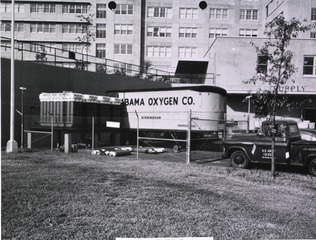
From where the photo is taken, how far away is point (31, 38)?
56.8m

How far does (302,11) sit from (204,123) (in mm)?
24156

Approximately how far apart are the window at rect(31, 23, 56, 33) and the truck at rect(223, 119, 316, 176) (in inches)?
2052

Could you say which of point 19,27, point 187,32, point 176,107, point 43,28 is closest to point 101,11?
point 43,28

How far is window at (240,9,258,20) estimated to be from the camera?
54.8 metres

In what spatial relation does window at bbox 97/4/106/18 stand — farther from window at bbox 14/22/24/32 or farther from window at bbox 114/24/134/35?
window at bbox 14/22/24/32

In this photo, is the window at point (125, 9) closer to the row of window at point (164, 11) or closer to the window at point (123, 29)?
the row of window at point (164, 11)

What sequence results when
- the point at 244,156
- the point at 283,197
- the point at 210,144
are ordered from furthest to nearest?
1. the point at 210,144
2. the point at 244,156
3. the point at 283,197

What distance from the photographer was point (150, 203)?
6105 mm

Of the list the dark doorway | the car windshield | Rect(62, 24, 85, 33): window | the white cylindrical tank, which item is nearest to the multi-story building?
Rect(62, 24, 85, 33): window

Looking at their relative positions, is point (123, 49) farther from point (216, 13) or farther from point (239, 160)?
point (239, 160)

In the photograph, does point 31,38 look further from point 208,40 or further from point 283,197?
point 283,197

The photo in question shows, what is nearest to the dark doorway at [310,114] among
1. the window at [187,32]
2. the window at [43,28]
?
the window at [187,32]

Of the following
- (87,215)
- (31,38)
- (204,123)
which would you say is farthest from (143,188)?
(31,38)

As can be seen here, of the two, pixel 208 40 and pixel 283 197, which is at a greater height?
pixel 208 40
